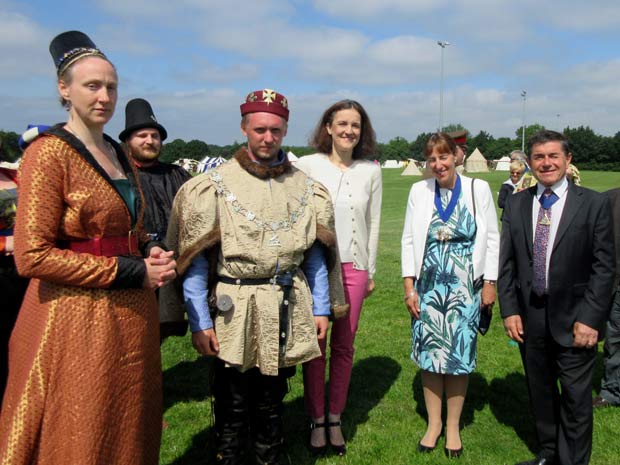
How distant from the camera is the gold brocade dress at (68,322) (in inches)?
86.8

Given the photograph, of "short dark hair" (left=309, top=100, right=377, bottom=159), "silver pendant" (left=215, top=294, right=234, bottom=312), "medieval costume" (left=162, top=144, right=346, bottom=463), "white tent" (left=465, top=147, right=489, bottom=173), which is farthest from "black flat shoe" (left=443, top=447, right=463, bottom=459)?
"white tent" (left=465, top=147, right=489, bottom=173)

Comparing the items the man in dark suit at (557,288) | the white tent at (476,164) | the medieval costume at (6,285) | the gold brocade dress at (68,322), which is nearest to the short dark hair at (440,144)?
the man in dark suit at (557,288)

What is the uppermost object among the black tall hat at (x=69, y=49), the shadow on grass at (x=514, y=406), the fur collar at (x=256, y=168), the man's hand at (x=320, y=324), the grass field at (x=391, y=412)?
the black tall hat at (x=69, y=49)

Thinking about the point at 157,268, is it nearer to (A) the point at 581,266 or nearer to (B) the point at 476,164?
(A) the point at 581,266

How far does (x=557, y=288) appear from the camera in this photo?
3.50m

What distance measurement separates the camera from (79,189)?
7.45ft

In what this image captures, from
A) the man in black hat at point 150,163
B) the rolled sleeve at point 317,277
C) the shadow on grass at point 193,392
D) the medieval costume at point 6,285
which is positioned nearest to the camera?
the medieval costume at point 6,285

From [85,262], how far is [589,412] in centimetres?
322

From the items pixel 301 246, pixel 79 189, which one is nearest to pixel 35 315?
pixel 79 189

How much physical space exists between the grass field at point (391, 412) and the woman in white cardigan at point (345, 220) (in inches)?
12.2

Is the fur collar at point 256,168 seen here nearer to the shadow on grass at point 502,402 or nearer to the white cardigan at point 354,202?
the white cardigan at point 354,202

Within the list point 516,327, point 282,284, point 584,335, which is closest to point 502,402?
point 516,327

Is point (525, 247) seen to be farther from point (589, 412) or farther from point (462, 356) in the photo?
point (589, 412)

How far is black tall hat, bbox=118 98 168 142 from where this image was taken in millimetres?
4383
